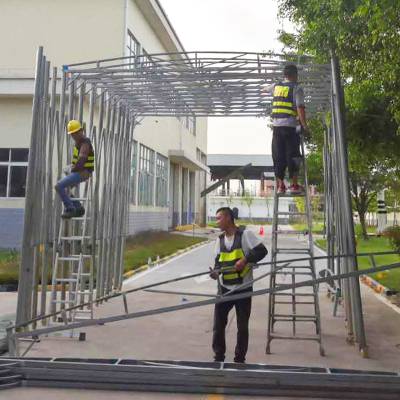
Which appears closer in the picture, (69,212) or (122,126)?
(69,212)

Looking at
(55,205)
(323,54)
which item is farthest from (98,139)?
(323,54)

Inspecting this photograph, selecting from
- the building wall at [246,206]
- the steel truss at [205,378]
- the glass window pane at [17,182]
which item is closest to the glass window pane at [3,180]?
the glass window pane at [17,182]

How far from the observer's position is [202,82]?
370 inches

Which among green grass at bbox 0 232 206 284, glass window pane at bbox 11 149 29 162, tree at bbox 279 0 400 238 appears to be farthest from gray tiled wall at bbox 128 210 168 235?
tree at bbox 279 0 400 238

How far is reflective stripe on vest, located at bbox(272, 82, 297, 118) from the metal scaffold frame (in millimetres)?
546

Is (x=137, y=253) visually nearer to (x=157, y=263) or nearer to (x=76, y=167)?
(x=157, y=263)

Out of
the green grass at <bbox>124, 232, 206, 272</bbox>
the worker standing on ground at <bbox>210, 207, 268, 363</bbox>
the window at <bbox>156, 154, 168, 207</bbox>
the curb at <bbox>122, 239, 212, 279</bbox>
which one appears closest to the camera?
the worker standing on ground at <bbox>210, 207, 268, 363</bbox>

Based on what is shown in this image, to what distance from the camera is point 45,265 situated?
8.52 m

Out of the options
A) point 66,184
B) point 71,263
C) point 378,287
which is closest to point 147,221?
point 378,287

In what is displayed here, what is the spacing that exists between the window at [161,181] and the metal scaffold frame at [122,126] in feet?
64.7

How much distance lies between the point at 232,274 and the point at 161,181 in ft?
87.9

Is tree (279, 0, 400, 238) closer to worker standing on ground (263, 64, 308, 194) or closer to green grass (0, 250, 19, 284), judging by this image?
worker standing on ground (263, 64, 308, 194)

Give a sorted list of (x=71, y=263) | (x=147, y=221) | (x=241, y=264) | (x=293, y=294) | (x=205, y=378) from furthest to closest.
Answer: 1. (x=147, y=221)
2. (x=71, y=263)
3. (x=293, y=294)
4. (x=241, y=264)
5. (x=205, y=378)

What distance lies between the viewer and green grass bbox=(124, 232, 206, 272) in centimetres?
1798
